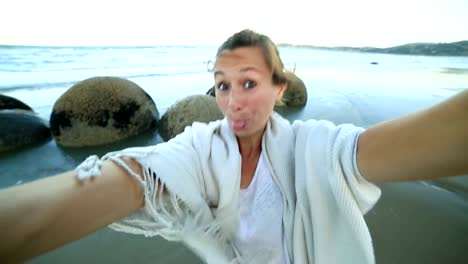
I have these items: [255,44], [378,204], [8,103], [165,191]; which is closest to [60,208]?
[165,191]

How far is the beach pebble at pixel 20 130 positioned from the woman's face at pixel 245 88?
4551 millimetres

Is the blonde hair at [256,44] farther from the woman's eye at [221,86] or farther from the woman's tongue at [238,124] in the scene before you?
the woman's tongue at [238,124]

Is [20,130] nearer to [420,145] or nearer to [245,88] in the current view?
[245,88]

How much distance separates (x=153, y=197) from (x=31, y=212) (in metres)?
0.44

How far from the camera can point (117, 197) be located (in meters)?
1.16

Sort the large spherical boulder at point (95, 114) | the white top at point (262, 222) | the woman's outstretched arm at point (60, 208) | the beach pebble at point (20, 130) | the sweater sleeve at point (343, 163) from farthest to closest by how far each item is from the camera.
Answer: the large spherical boulder at point (95, 114) < the beach pebble at point (20, 130) < the white top at point (262, 222) < the sweater sleeve at point (343, 163) < the woman's outstretched arm at point (60, 208)

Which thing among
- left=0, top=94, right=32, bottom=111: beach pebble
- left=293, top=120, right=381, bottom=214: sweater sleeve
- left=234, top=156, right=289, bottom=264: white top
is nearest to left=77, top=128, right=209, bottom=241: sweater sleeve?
left=234, top=156, right=289, bottom=264: white top

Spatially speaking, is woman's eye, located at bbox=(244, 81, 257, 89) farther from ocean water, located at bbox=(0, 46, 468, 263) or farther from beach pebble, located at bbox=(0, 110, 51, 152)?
beach pebble, located at bbox=(0, 110, 51, 152)

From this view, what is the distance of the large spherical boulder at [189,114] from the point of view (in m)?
4.82

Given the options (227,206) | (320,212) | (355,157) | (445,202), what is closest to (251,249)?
(227,206)

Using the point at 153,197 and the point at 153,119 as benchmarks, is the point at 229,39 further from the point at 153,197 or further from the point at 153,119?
the point at 153,119

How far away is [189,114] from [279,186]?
11.8 feet

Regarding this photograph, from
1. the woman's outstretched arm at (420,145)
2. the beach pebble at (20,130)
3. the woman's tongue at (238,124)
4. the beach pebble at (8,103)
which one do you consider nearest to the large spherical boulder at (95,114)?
the beach pebble at (20,130)

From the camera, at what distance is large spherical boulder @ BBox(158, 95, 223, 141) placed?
15.8 ft
